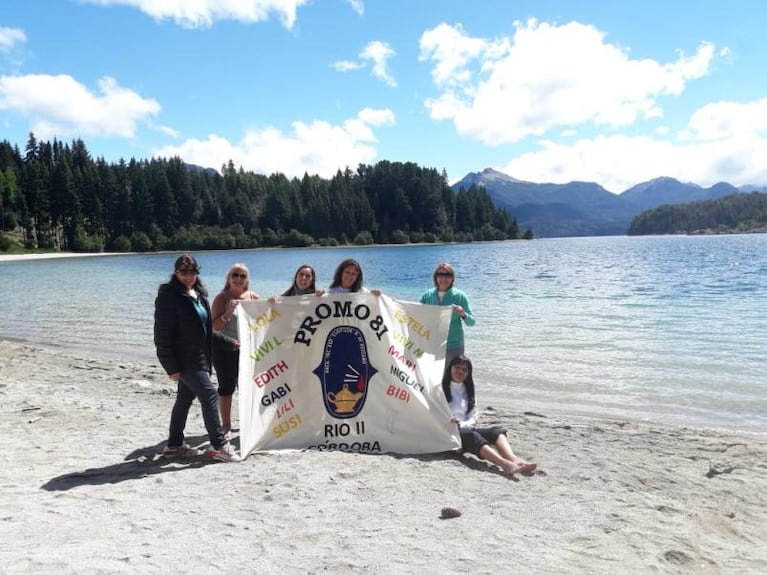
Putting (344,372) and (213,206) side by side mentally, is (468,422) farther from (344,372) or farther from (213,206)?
(213,206)

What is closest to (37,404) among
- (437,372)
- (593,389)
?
(437,372)

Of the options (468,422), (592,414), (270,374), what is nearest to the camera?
(270,374)

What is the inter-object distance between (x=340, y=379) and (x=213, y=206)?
452 feet

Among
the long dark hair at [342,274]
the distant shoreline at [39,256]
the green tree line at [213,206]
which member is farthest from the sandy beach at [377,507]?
the green tree line at [213,206]

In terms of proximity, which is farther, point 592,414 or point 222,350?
point 592,414

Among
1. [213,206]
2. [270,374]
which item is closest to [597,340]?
[270,374]

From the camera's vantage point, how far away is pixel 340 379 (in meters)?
6.19

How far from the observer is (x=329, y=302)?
20.5 feet

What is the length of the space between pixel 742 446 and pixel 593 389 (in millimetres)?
3593

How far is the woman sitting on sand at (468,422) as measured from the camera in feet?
19.6

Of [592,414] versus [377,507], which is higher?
[377,507]

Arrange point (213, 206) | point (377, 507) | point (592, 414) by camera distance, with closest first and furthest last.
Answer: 1. point (377, 507)
2. point (592, 414)
3. point (213, 206)

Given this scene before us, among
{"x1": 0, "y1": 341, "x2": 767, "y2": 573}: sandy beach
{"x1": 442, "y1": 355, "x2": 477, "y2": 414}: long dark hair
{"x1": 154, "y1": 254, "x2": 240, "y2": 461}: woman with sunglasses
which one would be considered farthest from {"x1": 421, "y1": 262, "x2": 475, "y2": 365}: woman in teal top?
{"x1": 154, "y1": 254, "x2": 240, "y2": 461}: woman with sunglasses

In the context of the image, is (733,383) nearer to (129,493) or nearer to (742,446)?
(742,446)
